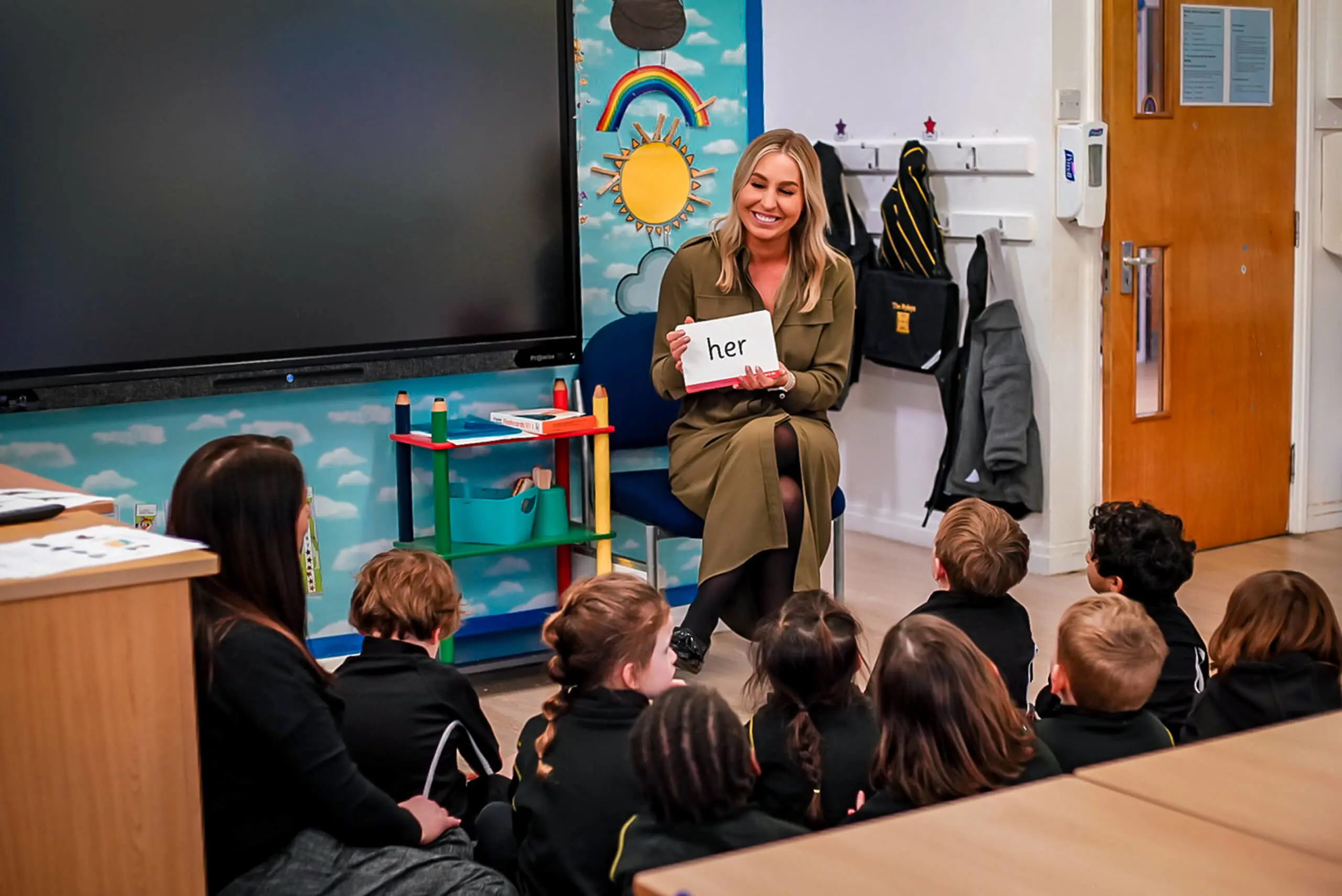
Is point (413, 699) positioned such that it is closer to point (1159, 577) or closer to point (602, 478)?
point (1159, 577)

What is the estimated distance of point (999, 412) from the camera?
15.5 feet

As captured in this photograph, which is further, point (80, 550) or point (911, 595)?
point (911, 595)

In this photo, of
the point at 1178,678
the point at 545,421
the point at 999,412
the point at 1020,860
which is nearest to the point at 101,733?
the point at 1020,860

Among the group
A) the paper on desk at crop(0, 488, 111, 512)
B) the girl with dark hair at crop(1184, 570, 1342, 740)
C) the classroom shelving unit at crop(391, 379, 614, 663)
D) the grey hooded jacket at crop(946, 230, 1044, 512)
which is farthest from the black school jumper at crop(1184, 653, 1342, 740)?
the grey hooded jacket at crop(946, 230, 1044, 512)

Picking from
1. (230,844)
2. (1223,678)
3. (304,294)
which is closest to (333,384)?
(304,294)

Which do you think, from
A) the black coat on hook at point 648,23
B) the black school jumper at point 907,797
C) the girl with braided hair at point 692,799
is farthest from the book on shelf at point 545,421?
the girl with braided hair at point 692,799

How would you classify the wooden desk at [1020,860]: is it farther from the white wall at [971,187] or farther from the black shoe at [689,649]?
the white wall at [971,187]

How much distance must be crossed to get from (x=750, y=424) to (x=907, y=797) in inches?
77.7

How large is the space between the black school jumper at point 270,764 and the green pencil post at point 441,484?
1.65 m

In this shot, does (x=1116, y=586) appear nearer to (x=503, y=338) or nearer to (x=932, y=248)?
(x=503, y=338)

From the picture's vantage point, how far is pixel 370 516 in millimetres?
3730

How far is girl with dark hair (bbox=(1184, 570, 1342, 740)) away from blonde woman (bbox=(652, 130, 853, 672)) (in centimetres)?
141

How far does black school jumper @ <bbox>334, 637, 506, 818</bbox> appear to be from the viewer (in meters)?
2.20

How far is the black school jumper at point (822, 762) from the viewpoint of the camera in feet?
6.47
